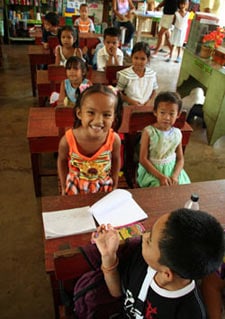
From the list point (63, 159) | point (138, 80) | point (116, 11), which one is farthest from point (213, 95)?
point (116, 11)

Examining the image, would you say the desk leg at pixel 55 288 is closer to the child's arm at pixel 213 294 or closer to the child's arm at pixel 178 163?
the child's arm at pixel 213 294

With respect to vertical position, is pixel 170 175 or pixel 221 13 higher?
pixel 221 13

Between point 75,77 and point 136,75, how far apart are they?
591mm

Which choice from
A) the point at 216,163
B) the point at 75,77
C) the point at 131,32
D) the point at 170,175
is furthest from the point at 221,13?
the point at 170,175

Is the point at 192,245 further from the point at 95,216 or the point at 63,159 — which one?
the point at 63,159

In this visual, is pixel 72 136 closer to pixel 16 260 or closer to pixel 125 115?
pixel 125 115

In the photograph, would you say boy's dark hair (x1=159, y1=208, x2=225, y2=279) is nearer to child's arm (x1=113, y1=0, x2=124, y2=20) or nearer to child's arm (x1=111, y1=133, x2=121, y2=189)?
child's arm (x1=111, y1=133, x2=121, y2=189)

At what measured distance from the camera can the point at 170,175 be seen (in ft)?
6.06

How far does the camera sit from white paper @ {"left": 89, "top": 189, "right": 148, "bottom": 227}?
1159 mm

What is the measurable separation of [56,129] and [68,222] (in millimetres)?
959

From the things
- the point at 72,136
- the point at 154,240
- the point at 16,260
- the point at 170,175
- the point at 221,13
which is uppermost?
the point at 221,13

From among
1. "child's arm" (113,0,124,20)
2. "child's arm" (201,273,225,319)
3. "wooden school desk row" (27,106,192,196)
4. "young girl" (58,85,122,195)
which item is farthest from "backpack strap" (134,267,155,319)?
"child's arm" (113,0,124,20)

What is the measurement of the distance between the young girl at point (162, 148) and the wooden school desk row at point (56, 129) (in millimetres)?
73

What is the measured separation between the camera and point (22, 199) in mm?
2277
